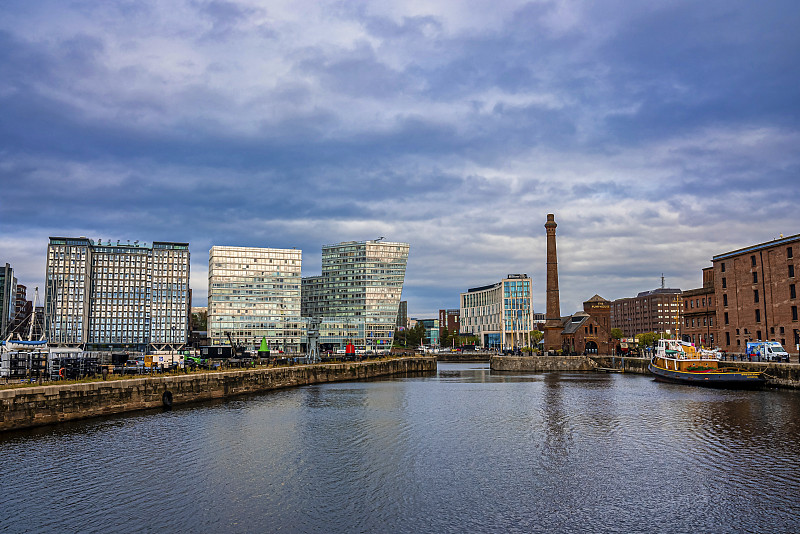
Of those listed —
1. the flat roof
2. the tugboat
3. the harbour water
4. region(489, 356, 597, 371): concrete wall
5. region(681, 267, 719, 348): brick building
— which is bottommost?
region(489, 356, 597, 371): concrete wall

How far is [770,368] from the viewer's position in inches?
2876

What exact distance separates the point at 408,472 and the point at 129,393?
104 ft

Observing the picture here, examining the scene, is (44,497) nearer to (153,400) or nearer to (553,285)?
(153,400)

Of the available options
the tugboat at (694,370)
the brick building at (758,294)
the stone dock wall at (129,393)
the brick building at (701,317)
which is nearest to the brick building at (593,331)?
the brick building at (701,317)

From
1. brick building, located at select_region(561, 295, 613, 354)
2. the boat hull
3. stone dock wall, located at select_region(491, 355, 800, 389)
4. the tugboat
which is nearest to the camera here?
the boat hull

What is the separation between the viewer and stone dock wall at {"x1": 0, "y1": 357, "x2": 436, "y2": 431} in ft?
136

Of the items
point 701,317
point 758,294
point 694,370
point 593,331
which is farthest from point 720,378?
point 593,331

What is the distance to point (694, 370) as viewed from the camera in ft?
273

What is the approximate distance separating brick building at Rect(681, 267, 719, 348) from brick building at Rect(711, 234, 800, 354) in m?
5.50

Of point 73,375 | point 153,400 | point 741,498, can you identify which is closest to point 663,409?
point 741,498

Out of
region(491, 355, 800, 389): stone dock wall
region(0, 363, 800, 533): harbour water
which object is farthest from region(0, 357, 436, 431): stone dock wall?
region(491, 355, 800, 389): stone dock wall

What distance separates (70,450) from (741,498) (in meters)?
36.6

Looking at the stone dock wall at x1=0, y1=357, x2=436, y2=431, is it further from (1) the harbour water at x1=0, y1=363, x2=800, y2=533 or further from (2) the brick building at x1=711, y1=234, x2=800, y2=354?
(2) the brick building at x1=711, y1=234, x2=800, y2=354

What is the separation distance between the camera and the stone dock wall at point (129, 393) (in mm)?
41312
